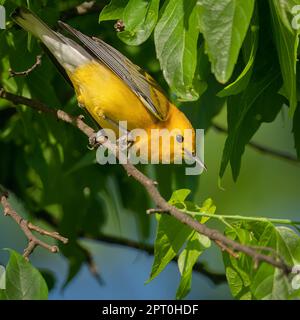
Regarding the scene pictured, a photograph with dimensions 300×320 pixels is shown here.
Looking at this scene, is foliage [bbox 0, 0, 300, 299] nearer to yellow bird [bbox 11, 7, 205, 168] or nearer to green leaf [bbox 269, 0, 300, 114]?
green leaf [bbox 269, 0, 300, 114]

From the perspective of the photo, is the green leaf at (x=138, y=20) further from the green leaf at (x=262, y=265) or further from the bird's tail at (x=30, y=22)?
the green leaf at (x=262, y=265)

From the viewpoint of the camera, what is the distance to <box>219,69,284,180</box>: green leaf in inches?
150

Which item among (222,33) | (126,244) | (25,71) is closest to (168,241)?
(222,33)

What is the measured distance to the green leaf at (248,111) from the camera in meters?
3.82

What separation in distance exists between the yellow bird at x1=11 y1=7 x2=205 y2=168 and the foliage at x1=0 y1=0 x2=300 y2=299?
0.48 feet

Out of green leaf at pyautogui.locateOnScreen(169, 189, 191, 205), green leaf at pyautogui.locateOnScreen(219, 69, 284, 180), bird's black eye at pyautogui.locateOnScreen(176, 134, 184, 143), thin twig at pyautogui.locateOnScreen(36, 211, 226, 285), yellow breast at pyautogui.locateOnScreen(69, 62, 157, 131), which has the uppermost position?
green leaf at pyautogui.locateOnScreen(219, 69, 284, 180)

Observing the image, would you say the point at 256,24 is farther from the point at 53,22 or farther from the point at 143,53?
the point at 143,53

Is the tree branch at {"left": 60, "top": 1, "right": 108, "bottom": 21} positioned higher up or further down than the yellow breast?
higher up

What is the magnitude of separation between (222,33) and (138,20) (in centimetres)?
79

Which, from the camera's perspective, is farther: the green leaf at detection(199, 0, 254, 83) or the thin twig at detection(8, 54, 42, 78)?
the thin twig at detection(8, 54, 42, 78)

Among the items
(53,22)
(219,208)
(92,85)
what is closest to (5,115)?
(92,85)

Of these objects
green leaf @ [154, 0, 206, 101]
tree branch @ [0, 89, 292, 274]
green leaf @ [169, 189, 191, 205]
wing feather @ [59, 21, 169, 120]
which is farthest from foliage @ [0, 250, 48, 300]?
wing feather @ [59, 21, 169, 120]

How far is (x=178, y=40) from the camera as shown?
11.2ft

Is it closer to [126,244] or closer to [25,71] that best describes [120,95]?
[25,71]
